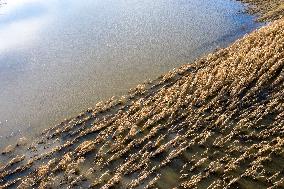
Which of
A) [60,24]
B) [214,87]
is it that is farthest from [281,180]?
[60,24]

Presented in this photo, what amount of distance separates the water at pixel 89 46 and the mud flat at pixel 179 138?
242 centimetres

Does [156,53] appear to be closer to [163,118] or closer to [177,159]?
[163,118]

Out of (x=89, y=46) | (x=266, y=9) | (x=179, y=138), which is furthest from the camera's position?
(x=266, y=9)

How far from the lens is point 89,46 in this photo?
1362 inches

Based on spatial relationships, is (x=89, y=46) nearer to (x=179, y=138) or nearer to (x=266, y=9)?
(x=179, y=138)

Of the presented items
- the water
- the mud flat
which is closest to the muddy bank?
the water

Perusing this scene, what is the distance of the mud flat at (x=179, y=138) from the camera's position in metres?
18.5

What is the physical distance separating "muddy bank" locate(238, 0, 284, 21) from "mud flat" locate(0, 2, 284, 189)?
958 cm

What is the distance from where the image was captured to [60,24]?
39.6m

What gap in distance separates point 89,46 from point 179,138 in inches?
652

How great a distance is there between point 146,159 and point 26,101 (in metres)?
11.5

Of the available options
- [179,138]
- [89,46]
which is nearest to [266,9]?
[89,46]

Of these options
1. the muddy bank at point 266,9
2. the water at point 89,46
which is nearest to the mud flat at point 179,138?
the water at point 89,46

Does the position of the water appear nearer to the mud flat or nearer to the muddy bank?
the muddy bank
